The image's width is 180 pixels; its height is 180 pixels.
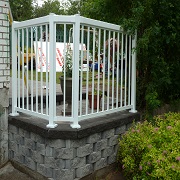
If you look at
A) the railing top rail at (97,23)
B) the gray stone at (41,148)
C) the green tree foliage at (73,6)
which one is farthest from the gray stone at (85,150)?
the green tree foliage at (73,6)

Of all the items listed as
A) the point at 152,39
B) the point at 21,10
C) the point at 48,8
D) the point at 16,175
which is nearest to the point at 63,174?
the point at 16,175

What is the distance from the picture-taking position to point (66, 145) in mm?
3219

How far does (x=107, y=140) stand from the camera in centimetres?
368

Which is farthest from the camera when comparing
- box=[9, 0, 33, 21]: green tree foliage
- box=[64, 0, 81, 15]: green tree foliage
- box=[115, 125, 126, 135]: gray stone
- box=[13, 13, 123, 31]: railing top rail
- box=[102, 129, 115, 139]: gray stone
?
box=[64, 0, 81, 15]: green tree foliage

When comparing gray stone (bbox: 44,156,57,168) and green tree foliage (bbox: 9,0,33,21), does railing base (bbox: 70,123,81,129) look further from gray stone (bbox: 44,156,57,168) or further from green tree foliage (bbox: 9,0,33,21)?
green tree foliage (bbox: 9,0,33,21)

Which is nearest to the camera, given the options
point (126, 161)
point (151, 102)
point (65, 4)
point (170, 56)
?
point (126, 161)

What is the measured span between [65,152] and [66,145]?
81 mm

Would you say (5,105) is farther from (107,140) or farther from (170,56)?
(170,56)

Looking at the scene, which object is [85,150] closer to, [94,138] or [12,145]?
[94,138]

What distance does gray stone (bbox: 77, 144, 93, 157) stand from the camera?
329cm

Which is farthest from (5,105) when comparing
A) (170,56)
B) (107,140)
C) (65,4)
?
(65,4)

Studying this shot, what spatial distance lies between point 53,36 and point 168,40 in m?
1.82

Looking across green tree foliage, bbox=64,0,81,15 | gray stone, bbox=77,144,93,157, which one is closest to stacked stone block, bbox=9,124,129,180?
gray stone, bbox=77,144,93,157

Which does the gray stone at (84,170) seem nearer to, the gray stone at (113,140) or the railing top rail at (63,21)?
the gray stone at (113,140)
